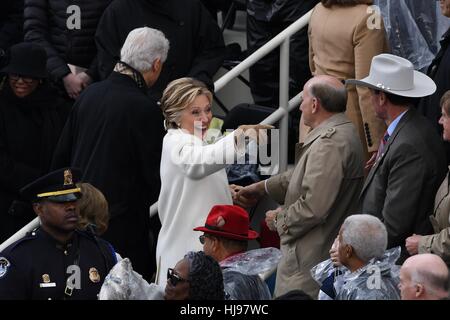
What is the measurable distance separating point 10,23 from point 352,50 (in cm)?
281

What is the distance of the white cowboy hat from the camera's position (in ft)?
25.8

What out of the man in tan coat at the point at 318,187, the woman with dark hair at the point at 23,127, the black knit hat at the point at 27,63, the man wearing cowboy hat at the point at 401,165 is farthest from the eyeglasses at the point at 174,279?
the black knit hat at the point at 27,63

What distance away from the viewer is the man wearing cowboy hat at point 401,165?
7559 millimetres

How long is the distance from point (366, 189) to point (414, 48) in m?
1.76

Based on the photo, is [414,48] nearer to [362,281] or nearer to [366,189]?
[366,189]

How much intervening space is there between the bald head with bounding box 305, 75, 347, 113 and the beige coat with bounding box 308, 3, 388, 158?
700mm

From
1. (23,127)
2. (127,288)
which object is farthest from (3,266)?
(23,127)

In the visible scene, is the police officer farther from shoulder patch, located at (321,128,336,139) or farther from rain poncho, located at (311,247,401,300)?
shoulder patch, located at (321,128,336,139)

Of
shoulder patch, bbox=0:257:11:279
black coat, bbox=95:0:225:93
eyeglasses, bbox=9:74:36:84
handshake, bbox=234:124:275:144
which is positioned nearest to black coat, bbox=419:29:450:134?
handshake, bbox=234:124:275:144

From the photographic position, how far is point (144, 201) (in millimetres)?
8578

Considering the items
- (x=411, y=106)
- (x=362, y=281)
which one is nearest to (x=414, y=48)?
(x=411, y=106)

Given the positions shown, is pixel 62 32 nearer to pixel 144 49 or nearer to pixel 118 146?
pixel 144 49

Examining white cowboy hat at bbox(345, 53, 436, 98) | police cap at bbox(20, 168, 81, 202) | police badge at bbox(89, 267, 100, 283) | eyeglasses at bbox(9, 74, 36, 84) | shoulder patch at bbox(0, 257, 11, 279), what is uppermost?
white cowboy hat at bbox(345, 53, 436, 98)
